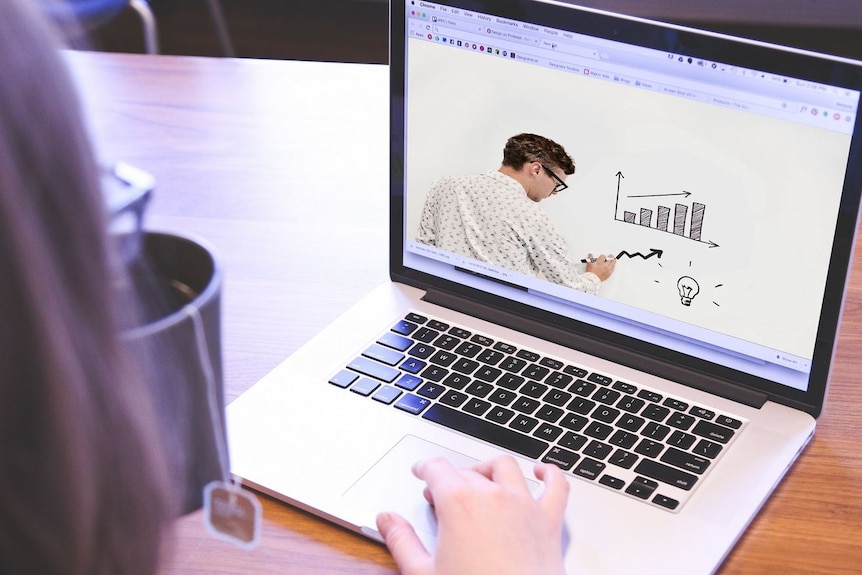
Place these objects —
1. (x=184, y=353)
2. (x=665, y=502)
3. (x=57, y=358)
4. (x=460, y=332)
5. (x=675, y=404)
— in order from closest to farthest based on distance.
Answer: (x=57, y=358)
(x=184, y=353)
(x=665, y=502)
(x=675, y=404)
(x=460, y=332)

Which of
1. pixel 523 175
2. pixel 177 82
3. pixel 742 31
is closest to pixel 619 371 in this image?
pixel 523 175

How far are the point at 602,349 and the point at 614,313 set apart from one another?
4 cm

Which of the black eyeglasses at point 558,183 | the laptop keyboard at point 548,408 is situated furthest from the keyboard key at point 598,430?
the black eyeglasses at point 558,183

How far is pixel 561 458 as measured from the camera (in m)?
0.82

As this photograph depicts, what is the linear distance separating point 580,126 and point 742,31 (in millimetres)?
2255

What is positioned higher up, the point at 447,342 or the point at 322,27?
the point at 447,342

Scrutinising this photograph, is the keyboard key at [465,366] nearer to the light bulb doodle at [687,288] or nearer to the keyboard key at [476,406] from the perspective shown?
Answer: the keyboard key at [476,406]

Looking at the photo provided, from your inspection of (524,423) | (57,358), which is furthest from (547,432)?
(57,358)

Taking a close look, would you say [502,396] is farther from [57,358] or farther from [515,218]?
[57,358]

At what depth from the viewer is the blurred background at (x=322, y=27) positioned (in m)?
2.70

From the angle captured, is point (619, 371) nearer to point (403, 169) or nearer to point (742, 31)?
point (403, 169)

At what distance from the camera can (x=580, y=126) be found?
89 cm

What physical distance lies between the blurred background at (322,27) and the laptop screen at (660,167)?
1870mm

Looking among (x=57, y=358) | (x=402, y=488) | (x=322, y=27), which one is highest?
(x=57, y=358)
